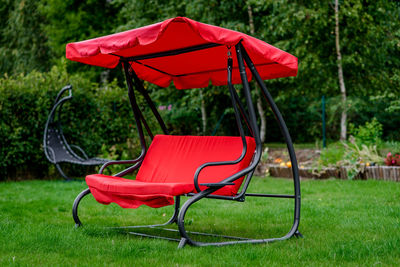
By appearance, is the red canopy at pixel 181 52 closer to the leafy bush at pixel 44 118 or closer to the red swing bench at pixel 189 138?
the red swing bench at pixel 189 138

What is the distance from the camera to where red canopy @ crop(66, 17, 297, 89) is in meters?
4.00

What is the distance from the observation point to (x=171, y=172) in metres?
5.18

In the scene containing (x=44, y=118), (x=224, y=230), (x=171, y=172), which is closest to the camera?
(x=224, y=230)

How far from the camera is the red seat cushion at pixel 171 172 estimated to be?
4.05 meters

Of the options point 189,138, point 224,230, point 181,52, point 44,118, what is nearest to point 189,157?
point 189,138

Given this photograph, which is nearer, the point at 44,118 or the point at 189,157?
the point at 189,157

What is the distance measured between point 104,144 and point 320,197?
4963 mm

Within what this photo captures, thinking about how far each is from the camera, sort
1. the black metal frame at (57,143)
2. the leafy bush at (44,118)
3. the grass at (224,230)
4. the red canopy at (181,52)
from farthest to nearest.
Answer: the leafy bush at (44,118), the black metal frame at (57,143), the red canopy at (181,52), the grass at (224,230)

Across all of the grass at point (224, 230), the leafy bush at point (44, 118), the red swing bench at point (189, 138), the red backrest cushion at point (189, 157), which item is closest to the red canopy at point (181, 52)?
the red swing bench at point (189, 138)

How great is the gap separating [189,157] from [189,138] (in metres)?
0.22

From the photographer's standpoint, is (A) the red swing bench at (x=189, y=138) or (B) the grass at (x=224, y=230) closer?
(B) the grass at (x=224, y=230)

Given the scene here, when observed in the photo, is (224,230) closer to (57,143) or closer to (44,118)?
(57,143)

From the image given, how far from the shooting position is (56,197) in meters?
7.25

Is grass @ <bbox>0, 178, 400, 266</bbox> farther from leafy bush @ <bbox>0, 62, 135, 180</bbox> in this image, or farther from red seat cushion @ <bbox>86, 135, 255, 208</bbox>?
leafy bush @ <bbox>0, 62, 135, 180</bbox>
